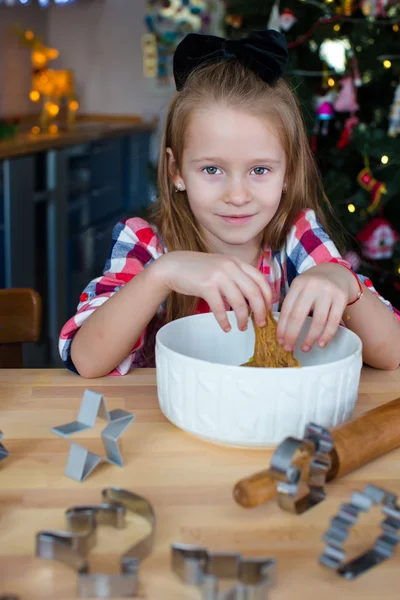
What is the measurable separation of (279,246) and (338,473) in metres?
Result: 0.74

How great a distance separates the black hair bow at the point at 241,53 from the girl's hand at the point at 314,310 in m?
0.44

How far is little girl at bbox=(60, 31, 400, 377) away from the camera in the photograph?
86 centimetres

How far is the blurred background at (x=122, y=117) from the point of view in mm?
2477

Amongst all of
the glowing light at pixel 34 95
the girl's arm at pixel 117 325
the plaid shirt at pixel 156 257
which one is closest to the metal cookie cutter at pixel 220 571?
the girl's arm at pixel 117 325

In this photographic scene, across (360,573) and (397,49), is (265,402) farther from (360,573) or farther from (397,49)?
(397,49)

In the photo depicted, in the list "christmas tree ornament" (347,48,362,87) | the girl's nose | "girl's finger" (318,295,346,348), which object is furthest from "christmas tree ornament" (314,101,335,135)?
"girl's finger" (318,295,346,348)

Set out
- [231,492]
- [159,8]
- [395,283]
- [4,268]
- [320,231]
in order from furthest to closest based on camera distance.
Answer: [159,8]
[4,268]
[395,283]
[320,231]
[231,492]

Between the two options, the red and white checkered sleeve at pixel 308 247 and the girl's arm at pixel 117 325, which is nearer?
the girl's arm at pixel 117 325

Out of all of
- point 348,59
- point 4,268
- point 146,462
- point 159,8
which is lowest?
point 4,268

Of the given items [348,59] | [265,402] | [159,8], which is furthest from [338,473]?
[159,8]

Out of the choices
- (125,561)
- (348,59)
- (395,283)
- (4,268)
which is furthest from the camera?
(4,268)

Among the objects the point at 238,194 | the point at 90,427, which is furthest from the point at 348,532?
the point at 238,194

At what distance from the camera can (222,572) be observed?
505 mm

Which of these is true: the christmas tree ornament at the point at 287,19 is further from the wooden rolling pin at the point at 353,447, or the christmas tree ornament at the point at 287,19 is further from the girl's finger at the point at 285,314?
the wooden rolling pin at the point at 353,447
